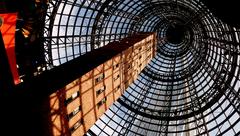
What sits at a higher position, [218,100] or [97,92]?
[97,92]

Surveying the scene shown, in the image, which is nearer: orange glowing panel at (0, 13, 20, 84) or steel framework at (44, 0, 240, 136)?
orange glowing panel at (0, 13, 20, 84)

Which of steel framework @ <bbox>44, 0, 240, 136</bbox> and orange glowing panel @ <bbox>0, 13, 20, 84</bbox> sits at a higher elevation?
orange glowing panel @ <bbox>0, 13, 20, 84</bbox>

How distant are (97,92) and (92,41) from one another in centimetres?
1560

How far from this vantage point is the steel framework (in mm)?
29266

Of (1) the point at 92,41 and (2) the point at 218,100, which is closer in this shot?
(2) the point at 218,100

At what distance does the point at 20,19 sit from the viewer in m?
22.5

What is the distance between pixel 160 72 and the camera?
4731 cm

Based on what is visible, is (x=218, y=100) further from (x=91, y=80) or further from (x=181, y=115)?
(x=91, y=80)

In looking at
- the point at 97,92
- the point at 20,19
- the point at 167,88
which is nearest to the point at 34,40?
the point at 20,19

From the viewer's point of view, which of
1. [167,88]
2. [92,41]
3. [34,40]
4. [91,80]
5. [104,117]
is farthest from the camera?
[167,88]

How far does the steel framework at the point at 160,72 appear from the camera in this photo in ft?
96.0

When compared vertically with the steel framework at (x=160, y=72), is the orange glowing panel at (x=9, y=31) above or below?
above

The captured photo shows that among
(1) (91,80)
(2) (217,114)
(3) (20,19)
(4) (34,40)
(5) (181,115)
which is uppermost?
(3) (20,19)

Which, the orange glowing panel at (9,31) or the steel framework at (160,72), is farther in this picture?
the steel framework at (160,72)
